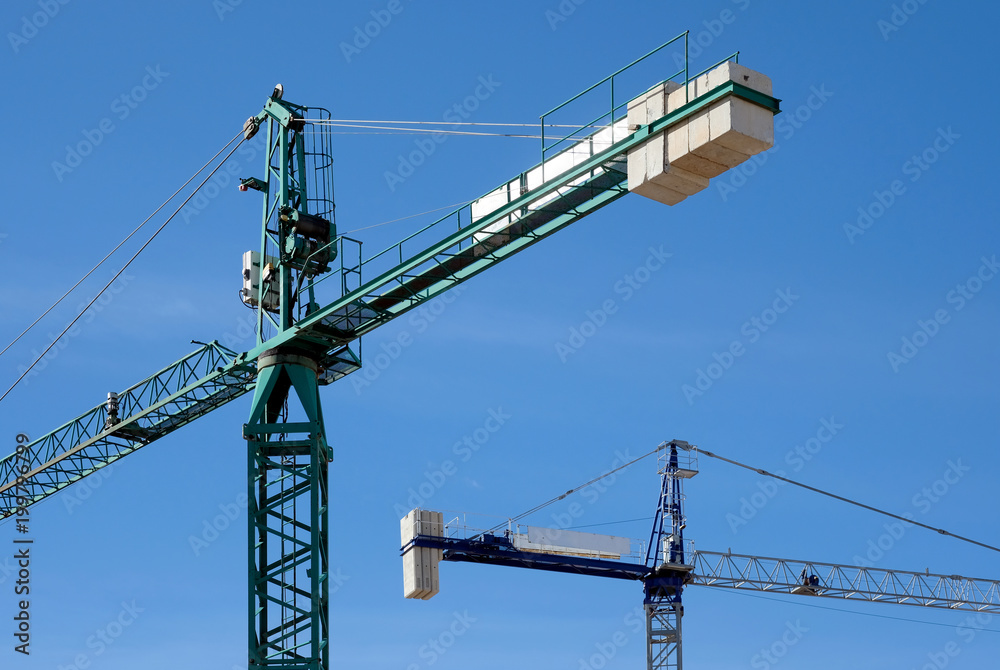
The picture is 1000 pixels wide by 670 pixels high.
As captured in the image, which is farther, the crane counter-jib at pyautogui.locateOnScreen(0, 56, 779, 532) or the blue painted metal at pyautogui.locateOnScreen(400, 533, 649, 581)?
the blue painted metal at pyautogui.locateOnScreen(400, 533, 649, 581)

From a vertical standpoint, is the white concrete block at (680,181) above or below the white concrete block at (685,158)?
below

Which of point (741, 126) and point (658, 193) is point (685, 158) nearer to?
point (658, 193)

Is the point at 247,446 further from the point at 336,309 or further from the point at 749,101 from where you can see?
the point at 749,101

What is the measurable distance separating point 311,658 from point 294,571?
239cm

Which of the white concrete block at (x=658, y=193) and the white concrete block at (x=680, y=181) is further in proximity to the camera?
the white concrete block at (x=658, y=193)

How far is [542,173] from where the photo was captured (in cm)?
3766

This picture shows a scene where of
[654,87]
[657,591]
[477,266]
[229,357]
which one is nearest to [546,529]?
[657,591]

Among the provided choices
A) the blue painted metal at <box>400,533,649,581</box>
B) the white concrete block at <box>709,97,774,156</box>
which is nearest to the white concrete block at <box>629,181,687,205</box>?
the white concrete block at <box>709,97,774,156</box>

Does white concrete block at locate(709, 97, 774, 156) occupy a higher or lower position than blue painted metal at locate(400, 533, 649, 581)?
lower

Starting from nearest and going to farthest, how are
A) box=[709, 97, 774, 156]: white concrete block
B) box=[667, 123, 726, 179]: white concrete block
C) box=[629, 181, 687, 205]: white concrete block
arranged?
box=[709, 97, 774, 156]: white concrete block < box=[667, 123, 726, 179]: white concrete block < box=[629, 181, 687, 205]: white concrete block

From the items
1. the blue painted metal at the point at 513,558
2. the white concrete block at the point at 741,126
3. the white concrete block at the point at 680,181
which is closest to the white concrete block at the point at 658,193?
the white concrete block at the point at 680,181

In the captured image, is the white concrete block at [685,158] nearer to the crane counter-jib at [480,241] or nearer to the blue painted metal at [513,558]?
the crane counter-jib at [480,241]

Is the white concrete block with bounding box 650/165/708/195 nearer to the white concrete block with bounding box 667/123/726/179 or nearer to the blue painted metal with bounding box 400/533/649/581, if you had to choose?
the white concrete block with bounding box 667/123/726/179

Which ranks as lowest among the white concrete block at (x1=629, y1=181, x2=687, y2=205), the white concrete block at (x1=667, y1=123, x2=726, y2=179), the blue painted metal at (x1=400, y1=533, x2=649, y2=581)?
the white concrete block at (x1=629, y1=181, x2=687, y2=205)
